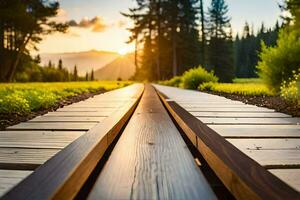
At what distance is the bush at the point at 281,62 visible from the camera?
10.1 metres

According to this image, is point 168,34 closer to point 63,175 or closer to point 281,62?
point 281,62

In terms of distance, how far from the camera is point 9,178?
5.30 ft

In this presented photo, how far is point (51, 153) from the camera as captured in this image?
2197 millimetres

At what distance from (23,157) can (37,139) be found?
0.77 metres

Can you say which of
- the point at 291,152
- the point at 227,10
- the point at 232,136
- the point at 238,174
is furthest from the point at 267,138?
the point at 227,10

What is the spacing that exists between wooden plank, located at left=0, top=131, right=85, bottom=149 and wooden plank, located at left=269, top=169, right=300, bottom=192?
1.48 metres

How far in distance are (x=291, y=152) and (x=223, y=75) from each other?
55.9 metres

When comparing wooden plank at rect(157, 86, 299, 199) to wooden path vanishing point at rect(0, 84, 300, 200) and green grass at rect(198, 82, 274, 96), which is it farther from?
green grass at rect(198, 82, 274, 96)

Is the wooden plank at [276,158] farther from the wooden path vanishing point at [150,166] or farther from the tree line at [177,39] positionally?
the tree line at [177,39]

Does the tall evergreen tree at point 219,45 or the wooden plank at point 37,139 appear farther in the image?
the tall evergreen tree at point 219,45

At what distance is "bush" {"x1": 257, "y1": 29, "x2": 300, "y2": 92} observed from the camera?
33.0 ft

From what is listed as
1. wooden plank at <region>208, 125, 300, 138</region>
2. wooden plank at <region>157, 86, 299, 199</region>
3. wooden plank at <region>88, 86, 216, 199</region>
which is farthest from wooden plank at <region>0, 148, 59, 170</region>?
wooden plank at <region>208, 125, 300, 138</region>

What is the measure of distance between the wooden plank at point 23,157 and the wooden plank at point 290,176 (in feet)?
4.19

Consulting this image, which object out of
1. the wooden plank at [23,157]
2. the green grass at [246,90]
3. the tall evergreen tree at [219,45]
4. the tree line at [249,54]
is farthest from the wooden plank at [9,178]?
the tree line at [249,54]
